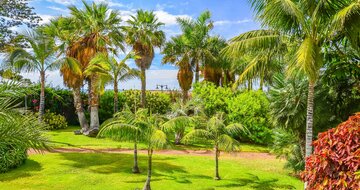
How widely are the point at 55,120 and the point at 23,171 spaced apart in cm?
1590

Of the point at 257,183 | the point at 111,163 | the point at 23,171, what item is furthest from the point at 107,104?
the point at 257,183

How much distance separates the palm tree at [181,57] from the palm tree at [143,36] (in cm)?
230

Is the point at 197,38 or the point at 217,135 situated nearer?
the point at 217,135

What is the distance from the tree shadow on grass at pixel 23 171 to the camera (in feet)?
46.2

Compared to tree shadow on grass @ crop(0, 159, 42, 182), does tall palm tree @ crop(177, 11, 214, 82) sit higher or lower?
higher

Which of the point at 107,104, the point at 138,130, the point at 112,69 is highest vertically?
the point at 112,69

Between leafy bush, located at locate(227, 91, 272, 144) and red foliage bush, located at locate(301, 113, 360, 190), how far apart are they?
805 inches

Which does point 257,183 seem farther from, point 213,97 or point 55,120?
point 55,120

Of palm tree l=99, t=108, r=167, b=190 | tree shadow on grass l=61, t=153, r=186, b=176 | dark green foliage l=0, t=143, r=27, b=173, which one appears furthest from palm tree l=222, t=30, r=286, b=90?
dark green foliage l=0, t=143, r=27, b=173

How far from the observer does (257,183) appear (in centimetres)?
1457

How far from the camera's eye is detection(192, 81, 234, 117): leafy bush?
28078mm

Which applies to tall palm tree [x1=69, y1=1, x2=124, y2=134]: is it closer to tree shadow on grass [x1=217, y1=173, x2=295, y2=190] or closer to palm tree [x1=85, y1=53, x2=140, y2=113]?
palm tree [x1=85, y1=53, x2=140, y2=113]

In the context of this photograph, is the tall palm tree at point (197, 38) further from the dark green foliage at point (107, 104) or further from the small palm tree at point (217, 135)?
the small palm tree at point (217, 135)

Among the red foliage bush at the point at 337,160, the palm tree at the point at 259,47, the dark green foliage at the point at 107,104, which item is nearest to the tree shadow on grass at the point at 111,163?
the palm tree at the point at 259,47
